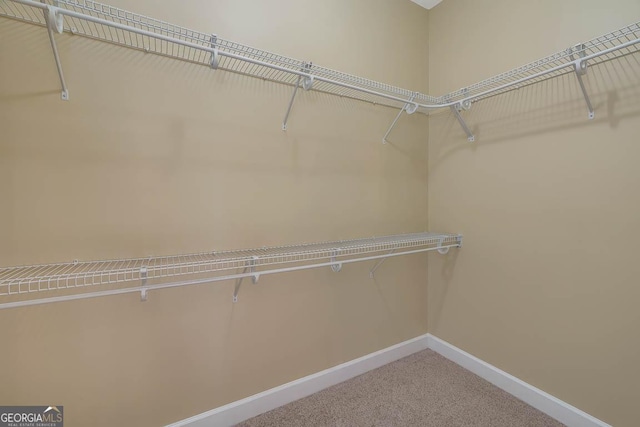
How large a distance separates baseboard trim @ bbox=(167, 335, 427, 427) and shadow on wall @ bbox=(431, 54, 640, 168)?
1.44m

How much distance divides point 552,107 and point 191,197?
1.87 metres

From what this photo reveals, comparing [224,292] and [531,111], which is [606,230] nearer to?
[531,111]

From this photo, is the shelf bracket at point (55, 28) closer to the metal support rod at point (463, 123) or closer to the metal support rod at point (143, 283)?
the metal support rod at point (143, 283)

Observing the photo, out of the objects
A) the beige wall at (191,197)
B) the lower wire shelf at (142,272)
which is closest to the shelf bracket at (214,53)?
the beige wall at (191,197)

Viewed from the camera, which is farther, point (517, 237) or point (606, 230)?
point (517, 237)

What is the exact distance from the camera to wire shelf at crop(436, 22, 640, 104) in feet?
3.59

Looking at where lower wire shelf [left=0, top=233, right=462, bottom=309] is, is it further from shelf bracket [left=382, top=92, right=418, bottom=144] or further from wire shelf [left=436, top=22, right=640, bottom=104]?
wire shelf [left=436, top=22, right=640, bottom=104]

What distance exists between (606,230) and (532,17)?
1.17 meters

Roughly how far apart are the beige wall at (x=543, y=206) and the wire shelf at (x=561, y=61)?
5 centimetres

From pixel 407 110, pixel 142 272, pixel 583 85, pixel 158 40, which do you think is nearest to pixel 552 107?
pixel 583 85

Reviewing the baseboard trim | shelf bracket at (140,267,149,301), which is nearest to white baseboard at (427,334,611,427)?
the baseboard trim

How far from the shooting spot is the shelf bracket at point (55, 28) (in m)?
0.82

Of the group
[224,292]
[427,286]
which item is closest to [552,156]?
[427,286]

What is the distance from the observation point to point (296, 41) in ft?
4.95
